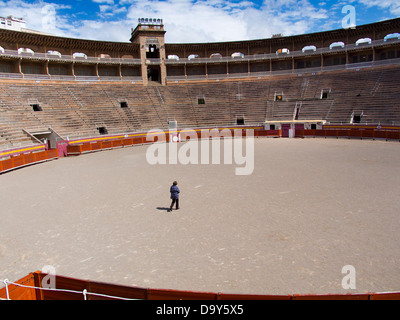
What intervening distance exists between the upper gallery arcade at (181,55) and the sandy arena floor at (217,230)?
101 ft

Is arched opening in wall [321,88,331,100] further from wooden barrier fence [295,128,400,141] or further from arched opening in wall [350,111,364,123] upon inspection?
wooden barrier fence [295,128,400,141]

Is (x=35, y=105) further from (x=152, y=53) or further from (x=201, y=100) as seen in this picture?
(x=201, y=100)

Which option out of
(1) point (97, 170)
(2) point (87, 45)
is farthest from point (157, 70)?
(1) point (97, 170)

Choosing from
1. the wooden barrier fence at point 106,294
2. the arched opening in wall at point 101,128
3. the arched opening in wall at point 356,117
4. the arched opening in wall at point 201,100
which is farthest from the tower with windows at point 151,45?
the wooden barrier fence at point 106,294

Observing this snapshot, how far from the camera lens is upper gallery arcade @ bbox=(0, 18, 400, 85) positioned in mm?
41250

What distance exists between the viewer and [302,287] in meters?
6.32

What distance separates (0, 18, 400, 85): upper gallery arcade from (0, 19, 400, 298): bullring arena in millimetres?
322

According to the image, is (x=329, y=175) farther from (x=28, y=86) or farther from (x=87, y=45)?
(x=87, y=45)

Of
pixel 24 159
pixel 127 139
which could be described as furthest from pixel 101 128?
pixel 24 159

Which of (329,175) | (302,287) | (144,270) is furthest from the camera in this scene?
(329,175)

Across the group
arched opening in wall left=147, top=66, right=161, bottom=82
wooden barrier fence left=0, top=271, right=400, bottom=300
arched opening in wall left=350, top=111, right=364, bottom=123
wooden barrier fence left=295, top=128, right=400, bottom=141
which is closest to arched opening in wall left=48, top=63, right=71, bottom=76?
arched opening in wall left=147, top=66, right=161, bottom=82

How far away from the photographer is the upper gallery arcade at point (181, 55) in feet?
135

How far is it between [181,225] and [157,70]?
46.0 metres

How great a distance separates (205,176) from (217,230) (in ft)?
25.7
